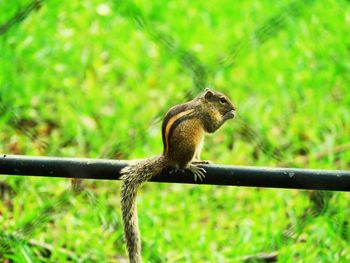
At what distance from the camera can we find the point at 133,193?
1205 mm

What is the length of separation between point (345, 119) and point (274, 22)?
331 millimetres

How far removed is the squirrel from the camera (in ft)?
3.76

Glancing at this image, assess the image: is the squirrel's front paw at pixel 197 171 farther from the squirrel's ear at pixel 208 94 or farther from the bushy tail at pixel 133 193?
the squirrel's ear at pixel 208 94

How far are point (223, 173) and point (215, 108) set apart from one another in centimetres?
40

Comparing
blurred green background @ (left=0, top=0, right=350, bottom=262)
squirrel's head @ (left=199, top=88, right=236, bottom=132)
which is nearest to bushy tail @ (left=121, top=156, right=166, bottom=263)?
squirrel's head @ (left=199, top=88, right=236, bottom=132)

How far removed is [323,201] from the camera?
1672 mm

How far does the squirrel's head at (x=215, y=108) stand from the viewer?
1424mm

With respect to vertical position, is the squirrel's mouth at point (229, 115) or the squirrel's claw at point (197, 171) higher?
the squirrel's mouth at point (229, 115)

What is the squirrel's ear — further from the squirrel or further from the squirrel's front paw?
the squirrel's front paw

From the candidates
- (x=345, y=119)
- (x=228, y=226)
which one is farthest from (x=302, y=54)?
(x=228, y=226)

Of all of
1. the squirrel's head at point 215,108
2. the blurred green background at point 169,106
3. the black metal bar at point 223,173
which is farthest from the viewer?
the blurred green background at point 169,106

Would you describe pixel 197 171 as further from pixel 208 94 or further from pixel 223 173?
pixel 208 94

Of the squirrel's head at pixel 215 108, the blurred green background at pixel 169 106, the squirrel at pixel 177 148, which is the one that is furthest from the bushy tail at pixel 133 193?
the blurred green background at pixel 169 106

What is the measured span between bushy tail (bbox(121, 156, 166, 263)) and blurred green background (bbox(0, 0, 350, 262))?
340 millimetres
